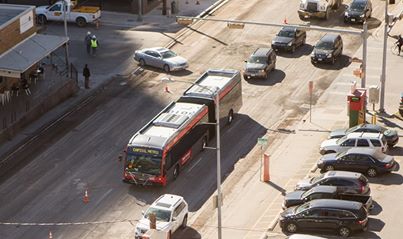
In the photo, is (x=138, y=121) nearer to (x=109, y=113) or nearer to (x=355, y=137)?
(x=109, y=113)

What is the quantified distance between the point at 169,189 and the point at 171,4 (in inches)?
1603

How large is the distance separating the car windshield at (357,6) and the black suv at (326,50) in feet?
31.6

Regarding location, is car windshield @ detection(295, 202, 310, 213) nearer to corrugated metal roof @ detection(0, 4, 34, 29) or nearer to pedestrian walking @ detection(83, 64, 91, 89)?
pedestrian walking @ detection(83, 64, 91, 89)

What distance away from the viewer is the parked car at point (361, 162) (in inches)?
2564

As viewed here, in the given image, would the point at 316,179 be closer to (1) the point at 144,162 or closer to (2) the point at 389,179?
(2) the point at 389,179

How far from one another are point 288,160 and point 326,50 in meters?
19.9

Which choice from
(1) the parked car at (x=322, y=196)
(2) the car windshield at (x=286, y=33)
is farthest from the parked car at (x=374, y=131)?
(2) the car windshield at (x=286, y=33)

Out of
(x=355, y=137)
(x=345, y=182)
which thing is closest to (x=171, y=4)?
(x=355, y=137)

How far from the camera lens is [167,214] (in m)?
58.6

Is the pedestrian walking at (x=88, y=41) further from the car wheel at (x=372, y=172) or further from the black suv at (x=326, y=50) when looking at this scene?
the car wheel at (x=372, y=172)

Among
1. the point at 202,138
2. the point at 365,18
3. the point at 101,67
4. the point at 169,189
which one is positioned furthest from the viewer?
the point at 365,18

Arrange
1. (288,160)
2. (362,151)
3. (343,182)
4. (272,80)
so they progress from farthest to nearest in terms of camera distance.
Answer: (272,80)
(288,160)
(362,151)
(343,182)

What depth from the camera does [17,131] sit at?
7512 centimetres

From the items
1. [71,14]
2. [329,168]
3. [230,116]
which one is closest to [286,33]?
[230,116]
